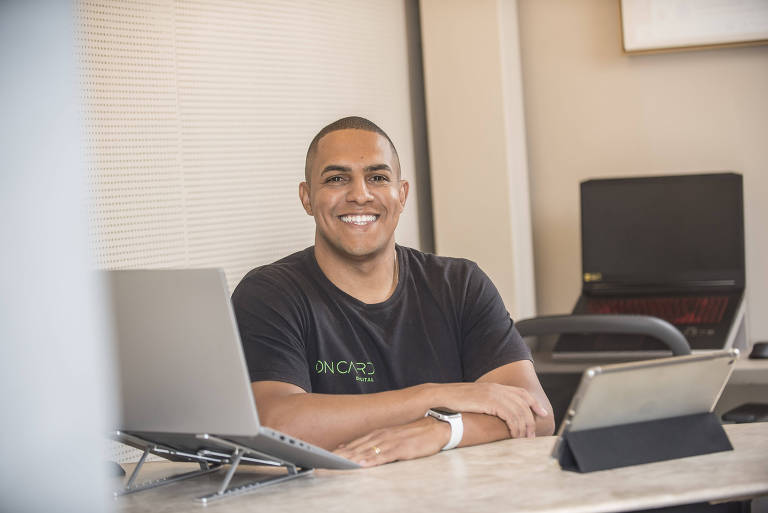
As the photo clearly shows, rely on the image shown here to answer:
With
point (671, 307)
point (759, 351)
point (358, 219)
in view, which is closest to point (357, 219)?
point (358, 219)

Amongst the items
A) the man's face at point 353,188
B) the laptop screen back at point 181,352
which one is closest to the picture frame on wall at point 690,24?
the man's face at point 353,188

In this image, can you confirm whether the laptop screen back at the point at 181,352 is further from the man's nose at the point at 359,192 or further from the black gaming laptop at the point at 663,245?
the black gaming laptop at the point at 663,245

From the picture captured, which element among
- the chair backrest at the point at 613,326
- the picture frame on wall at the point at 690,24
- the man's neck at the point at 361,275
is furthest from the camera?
the picture frame on wall at the point at 690,24

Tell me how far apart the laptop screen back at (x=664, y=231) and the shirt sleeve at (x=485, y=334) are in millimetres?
1289

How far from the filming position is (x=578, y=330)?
272 centimetres

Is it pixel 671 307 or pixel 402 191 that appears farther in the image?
pixel 671 307

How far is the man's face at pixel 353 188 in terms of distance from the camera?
7.38 feet

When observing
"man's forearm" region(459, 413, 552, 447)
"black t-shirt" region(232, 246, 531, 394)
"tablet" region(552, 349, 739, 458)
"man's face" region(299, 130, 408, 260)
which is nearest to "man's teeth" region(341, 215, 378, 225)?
"man's face" region(299, 130, 408, 260)

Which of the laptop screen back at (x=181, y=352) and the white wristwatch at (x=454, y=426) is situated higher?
the laptop screen back at (x=181, y=352)

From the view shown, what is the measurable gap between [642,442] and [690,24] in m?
2.64

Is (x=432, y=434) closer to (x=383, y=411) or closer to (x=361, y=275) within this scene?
(x=383, y=411)

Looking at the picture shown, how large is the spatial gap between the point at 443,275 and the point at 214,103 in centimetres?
89

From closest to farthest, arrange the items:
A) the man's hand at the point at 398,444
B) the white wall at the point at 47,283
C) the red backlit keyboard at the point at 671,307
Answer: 1. the white wall at the point at 47,283
2. the man's hand at the point at 398,444
3. the red backlit keyboard at the point at 671,307

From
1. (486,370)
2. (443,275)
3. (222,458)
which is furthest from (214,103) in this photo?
(222,458)
